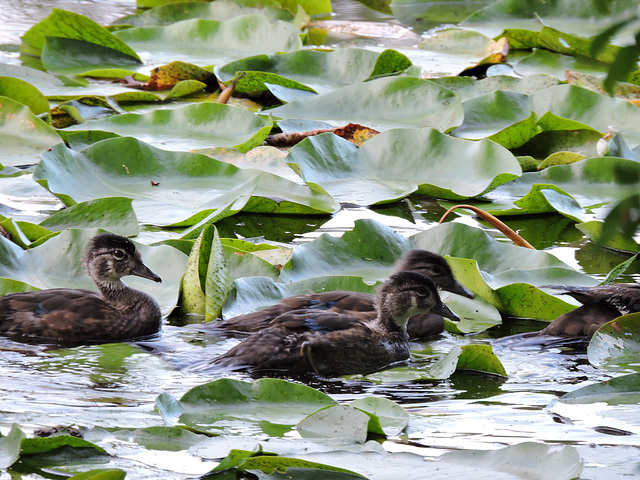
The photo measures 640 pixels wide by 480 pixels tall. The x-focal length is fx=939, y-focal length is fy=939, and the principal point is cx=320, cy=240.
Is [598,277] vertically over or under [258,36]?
under

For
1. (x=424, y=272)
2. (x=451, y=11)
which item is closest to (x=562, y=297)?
(x=424, y=272)

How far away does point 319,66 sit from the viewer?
8.35 meters

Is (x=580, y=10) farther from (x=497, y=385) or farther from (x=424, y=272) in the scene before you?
(x=497, y=385)

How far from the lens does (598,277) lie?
17.1 ft

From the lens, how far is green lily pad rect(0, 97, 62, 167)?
668cm

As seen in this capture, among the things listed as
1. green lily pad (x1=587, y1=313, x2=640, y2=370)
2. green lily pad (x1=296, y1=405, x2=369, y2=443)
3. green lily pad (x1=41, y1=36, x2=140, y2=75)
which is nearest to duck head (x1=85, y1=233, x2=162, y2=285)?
green lily pad (x1=296, y1=405, x2=369, y2=443)

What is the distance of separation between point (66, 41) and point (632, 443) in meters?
7.10

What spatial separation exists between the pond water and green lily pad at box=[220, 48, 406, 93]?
2883 mm

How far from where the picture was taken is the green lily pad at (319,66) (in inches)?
326

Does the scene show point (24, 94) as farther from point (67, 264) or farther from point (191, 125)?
point (67, 264)

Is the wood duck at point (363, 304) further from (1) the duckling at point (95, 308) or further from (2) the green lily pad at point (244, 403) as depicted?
(2) the green lily pad at point (244, 403)

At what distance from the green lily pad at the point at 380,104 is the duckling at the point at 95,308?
291 centimetres

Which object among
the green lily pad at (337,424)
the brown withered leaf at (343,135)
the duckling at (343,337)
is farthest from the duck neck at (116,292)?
the brown withered leaf at (343,135)

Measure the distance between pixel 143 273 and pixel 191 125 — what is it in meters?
2.48
